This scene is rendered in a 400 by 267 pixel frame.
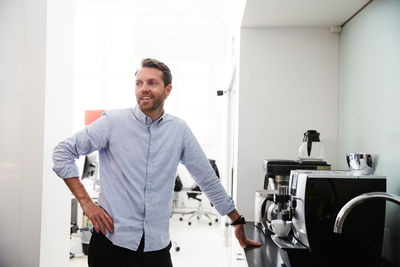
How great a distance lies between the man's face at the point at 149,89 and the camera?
154 cm

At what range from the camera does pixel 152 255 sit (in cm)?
150

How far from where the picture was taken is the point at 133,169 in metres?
1.51

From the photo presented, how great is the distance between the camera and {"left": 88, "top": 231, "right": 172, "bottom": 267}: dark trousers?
1459mm

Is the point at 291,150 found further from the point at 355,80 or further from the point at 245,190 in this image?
the point at 355,80

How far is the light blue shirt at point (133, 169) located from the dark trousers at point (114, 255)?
0.13ft

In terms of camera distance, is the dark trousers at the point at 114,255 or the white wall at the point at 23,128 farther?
the white wall at the point at 23,128

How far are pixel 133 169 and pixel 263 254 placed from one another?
2.19ft

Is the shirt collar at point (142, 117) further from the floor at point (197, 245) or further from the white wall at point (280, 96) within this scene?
the floor at point (197, 245)

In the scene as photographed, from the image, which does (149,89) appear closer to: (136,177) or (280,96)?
(136,177)

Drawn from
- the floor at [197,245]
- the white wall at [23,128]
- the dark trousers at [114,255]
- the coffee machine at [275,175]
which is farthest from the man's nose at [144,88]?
the floor at [197,245]

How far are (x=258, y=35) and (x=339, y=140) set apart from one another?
0.86 meters

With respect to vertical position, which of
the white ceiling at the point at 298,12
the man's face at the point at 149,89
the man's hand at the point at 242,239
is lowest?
the man's hand at the point at 242,239

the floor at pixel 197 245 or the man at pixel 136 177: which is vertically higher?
the man at pixel 136 177

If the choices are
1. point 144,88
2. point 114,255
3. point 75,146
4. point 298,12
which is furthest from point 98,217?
point 298,12
